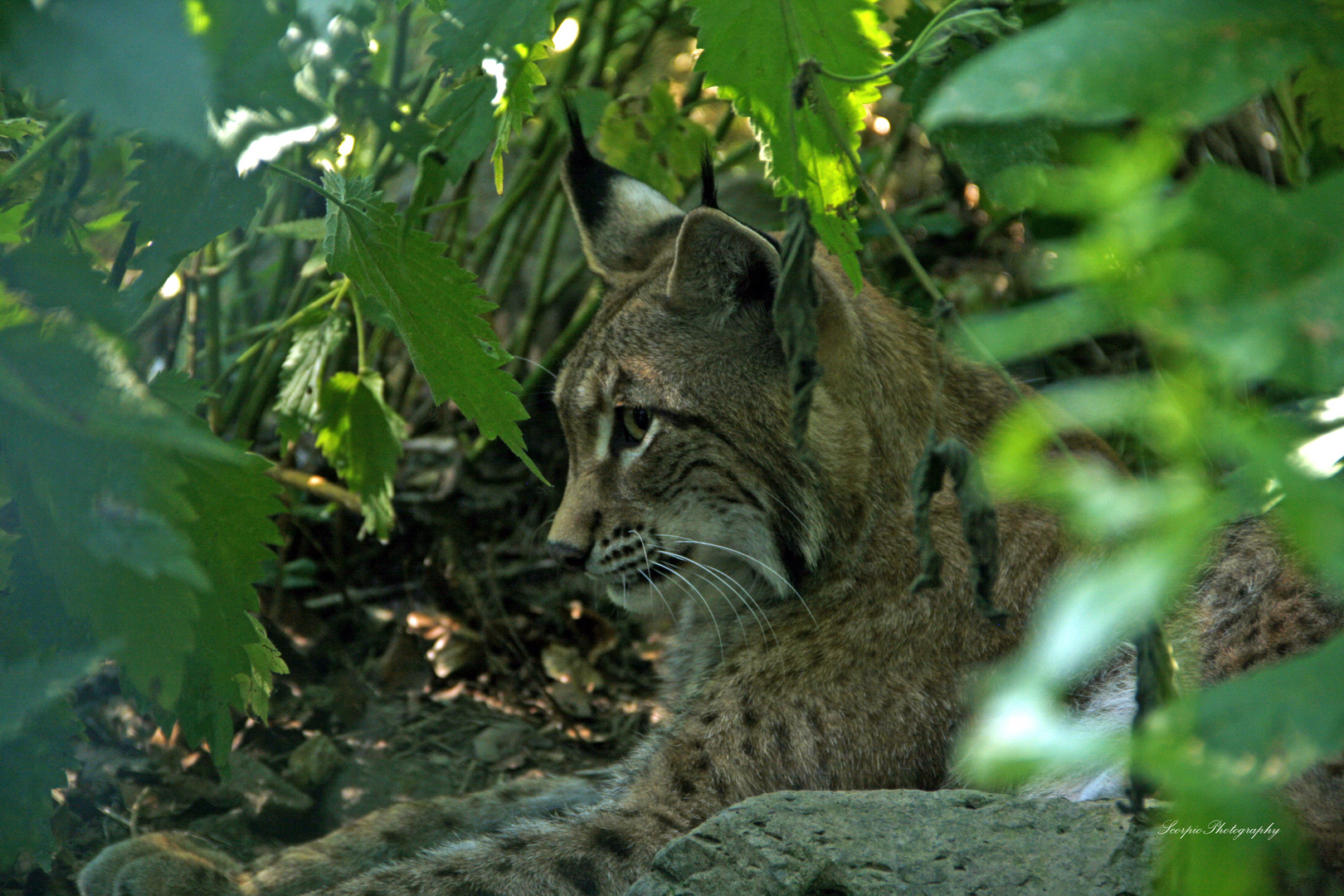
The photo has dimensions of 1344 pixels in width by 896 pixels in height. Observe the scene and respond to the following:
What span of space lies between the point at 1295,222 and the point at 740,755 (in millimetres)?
1739

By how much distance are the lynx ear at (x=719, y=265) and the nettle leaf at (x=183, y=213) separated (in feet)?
3.30

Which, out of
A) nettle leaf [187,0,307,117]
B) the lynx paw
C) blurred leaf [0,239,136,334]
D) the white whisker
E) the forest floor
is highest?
nettle leaf [187,0,307,117]

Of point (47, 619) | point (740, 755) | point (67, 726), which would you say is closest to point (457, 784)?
point (740, 755)

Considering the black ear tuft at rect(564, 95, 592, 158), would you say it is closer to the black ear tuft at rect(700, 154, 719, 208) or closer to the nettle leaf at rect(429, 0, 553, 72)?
the black ear tuft at rect(700, 154, 719, 208)

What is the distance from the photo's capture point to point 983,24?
1.50m

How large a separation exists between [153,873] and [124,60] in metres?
2.11

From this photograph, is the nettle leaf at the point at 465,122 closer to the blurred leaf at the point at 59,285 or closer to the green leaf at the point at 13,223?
the green leaf at the point at 13,223

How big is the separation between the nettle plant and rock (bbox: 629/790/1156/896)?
0.25 meters

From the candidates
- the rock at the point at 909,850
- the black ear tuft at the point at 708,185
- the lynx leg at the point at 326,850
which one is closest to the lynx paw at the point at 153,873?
the lynx leg at the point at 326,850

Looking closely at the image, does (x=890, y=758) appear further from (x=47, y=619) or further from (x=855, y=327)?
(x=47, y=619)

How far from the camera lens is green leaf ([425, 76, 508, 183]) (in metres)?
1.85

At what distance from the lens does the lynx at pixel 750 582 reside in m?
2.22

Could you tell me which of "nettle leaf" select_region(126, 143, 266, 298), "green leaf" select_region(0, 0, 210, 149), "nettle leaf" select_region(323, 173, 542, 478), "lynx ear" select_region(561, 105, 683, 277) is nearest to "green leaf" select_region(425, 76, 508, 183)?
"nettle leaf" select_region(323, 173, 542, 478)

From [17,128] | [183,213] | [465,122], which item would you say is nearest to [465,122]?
[465,122]
